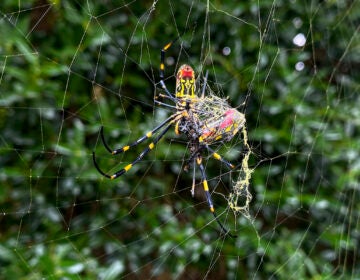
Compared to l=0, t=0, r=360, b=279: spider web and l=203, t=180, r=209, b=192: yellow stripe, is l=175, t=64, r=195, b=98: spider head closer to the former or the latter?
l=0, t=0, r=360, b=279: spider web

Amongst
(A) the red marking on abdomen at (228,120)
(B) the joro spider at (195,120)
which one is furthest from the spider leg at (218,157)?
(A) the red marking on abdomen at (228,120)

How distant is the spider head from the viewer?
1060mm

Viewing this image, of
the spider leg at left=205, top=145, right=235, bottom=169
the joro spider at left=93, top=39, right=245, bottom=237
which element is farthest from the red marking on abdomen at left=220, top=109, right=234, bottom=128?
the spider leg at left=205, top=145, right=235, bottom=169

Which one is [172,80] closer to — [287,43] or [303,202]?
[287,43]

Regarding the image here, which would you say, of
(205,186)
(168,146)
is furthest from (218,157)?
(168,146)

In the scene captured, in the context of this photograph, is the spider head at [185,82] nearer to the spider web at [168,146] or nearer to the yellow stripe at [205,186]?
the spider web at [168,146]

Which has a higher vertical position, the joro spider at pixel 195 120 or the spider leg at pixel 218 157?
the joro spider at pixel 195 120

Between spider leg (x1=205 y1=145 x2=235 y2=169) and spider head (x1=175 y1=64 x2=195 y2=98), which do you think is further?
spider leg (x1=205 y1=145 x2=235 y2=169)

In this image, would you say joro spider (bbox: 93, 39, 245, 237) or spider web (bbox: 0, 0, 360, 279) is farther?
spider web (bbox: 0, 0, 360, 279)

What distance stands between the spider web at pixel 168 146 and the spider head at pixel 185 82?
9cm

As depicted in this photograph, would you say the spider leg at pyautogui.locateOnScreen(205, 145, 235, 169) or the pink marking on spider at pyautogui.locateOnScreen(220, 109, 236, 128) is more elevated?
the pink marking on spider at pyautogui.locateOnScreen(220, 109, 236, 128)

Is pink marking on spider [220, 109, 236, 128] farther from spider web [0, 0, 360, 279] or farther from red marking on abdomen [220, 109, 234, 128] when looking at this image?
spider web [0, 0, 360, 279]

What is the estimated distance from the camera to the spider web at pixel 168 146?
1185 millimetres

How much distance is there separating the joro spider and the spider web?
0.19 ft
